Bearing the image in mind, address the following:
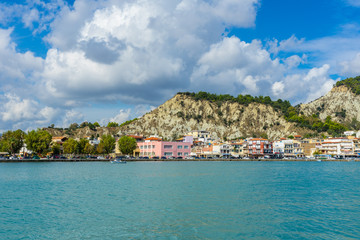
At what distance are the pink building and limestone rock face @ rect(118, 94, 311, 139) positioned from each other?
141 feet

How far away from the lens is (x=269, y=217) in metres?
23.0

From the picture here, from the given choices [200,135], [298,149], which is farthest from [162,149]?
[298,149]

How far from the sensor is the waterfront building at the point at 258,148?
147625 millimetres

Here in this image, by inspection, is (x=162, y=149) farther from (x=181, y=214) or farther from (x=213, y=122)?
(x=181, y=214)

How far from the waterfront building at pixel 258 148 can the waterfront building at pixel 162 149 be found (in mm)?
28617

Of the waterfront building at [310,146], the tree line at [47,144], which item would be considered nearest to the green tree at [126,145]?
the tree line at [47,144]

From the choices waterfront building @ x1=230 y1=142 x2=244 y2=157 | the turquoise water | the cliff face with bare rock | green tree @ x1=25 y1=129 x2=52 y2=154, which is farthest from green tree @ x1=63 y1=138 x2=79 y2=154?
the turquoise water

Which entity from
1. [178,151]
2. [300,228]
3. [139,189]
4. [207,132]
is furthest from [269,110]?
[300,228]

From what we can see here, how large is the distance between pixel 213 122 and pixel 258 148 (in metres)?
48.5

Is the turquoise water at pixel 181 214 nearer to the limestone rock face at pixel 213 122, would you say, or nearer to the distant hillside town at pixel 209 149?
the distant hillside town at pixel 209 149

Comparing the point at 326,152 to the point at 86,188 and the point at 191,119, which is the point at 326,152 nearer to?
the point at 191,119

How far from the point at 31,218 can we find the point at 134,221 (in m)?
7.71

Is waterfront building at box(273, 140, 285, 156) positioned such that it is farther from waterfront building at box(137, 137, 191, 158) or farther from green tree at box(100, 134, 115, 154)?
green tree at box(100, 134, 115, 154)

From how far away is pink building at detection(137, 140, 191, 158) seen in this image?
5415 inches
